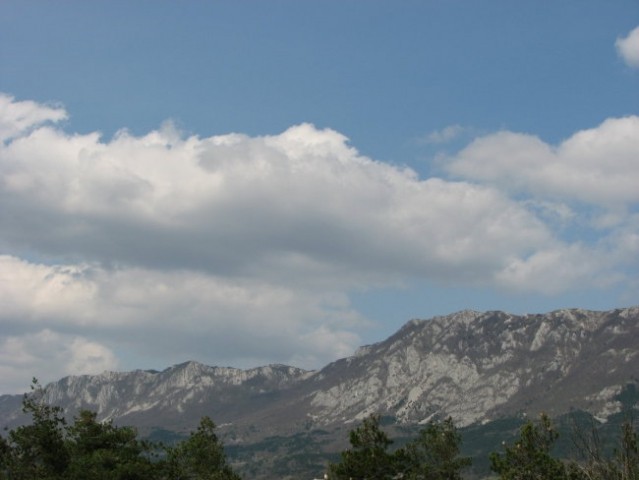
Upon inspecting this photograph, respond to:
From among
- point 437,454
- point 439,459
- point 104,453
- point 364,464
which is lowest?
point 439,459

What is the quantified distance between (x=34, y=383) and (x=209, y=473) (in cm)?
2609

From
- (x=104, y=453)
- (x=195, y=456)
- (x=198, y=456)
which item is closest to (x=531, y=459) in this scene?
(x=198, y=456)

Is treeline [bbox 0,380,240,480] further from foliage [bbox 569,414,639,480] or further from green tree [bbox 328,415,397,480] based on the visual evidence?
foliage [bbox 569,414,639,480]

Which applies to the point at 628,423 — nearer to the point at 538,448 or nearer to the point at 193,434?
the point at 538,448

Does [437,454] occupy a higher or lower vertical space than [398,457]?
lower

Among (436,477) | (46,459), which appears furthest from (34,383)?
(436,477)

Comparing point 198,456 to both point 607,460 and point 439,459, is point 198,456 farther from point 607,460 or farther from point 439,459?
point 607,460

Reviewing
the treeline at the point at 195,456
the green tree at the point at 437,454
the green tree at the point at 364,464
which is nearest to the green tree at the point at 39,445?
the treeline at the point at 195,456

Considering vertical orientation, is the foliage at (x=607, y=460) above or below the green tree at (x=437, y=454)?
above

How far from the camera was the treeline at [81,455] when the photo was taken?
3346 inches

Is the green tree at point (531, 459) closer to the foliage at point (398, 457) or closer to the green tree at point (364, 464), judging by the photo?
the foliage at point (398, 457)

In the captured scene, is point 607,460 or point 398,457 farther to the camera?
point 398,457

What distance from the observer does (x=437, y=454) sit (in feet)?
324

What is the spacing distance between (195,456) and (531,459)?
47591 mm
